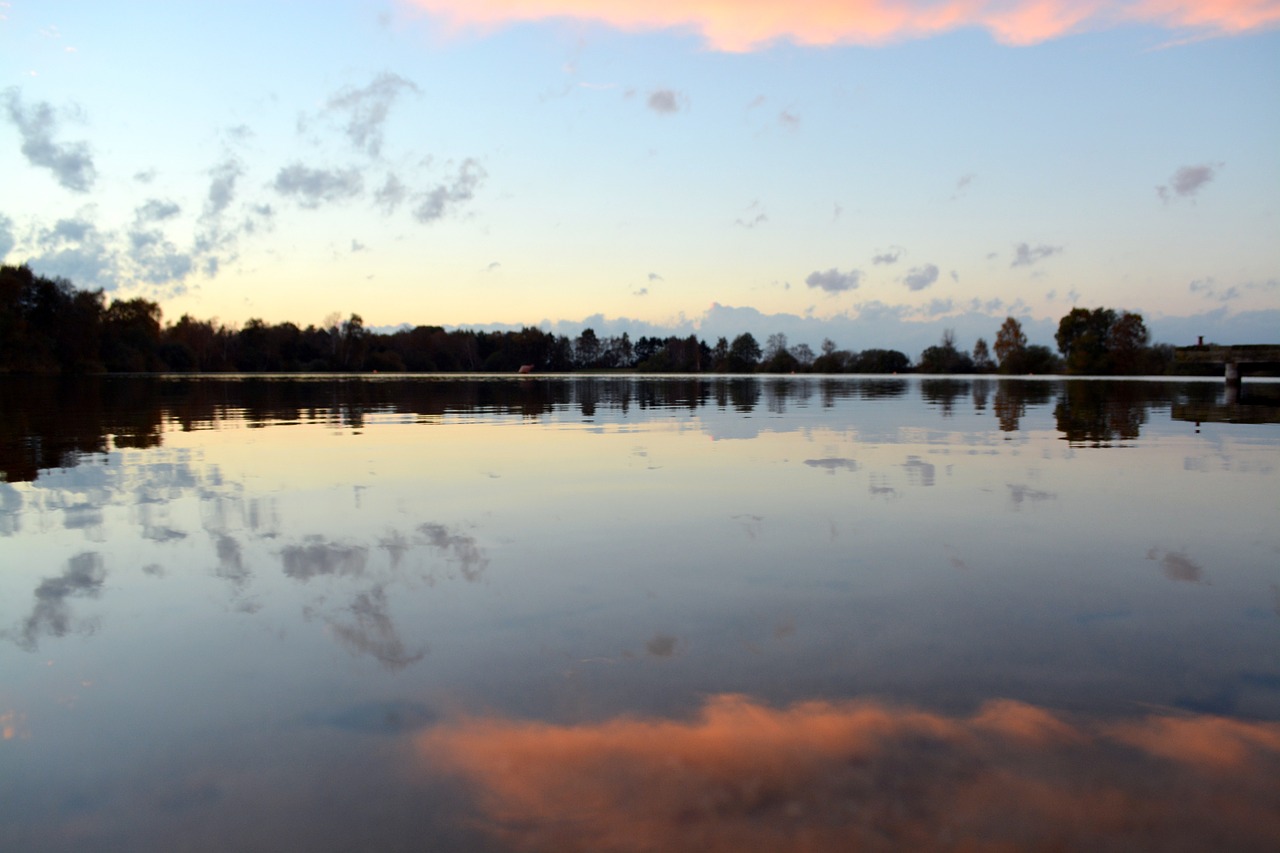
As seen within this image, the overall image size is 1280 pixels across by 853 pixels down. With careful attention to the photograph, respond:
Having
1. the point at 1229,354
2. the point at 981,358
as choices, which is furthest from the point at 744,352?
the point at 1229,354

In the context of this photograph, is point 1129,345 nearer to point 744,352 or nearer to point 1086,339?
point 1086,339

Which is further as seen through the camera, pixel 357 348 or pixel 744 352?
pixel 744 352

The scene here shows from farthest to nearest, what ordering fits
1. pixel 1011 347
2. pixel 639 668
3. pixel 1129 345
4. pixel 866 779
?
pixel 1011 347 < pixel 1129 345 < pixel 639 668 < pixel 866 779

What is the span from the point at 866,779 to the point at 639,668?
1370 millimetres

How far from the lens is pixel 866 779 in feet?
10.2

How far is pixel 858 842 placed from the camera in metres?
2.71

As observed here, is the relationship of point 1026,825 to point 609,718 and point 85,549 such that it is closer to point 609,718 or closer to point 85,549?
point 609,718

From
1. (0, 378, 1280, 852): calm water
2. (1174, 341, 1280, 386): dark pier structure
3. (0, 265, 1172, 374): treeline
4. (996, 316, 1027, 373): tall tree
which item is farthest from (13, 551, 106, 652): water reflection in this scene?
(996, 316, 1027, 373): tall tree

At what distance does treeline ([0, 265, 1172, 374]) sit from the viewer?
93.8 meters

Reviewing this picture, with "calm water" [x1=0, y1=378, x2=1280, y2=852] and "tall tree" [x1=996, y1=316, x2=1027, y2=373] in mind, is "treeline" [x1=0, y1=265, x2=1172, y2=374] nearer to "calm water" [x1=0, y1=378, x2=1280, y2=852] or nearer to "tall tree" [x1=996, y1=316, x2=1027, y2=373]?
"tall tree" [x1=996, y1=316, x2=1027, y2=373]

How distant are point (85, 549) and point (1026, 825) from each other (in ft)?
23.4

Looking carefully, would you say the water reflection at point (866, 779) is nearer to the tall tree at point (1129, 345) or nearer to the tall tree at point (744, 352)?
the tall tree at point (1129, 345)

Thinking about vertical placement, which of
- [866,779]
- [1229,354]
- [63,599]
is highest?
[1229,354]

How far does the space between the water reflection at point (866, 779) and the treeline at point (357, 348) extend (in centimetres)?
10413
